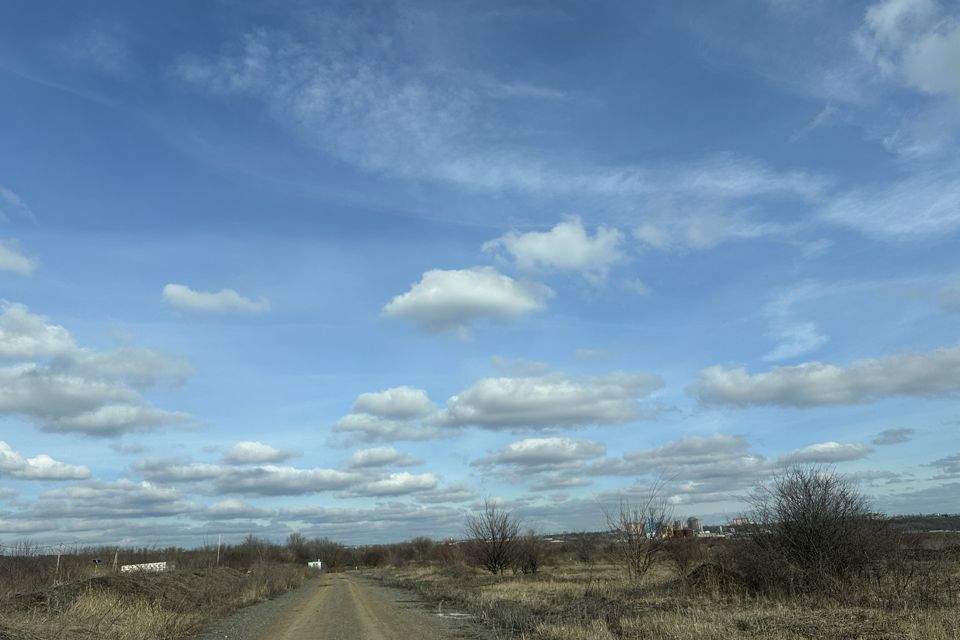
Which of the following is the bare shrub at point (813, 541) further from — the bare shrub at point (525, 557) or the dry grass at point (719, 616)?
the bare shrub at point (525, 557)

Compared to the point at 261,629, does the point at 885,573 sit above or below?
above

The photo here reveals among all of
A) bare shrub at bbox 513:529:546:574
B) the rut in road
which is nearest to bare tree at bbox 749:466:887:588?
the rut in road

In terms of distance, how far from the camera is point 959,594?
1858cm

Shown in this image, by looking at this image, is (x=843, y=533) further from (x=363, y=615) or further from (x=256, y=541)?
(x=256, y=541)

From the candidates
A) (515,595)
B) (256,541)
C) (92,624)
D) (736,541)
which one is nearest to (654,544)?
(515,595)

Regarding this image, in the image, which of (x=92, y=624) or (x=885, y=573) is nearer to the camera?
(x=92, y=624)

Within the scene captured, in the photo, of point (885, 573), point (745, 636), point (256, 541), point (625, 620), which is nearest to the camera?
point (745, 636)

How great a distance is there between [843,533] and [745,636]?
11104mm

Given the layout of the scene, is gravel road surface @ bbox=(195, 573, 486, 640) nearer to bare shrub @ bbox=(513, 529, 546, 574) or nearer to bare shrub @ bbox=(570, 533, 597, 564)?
bare shrub @ bbox=(513, 529, 546, 574)

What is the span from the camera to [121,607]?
21.7 meters

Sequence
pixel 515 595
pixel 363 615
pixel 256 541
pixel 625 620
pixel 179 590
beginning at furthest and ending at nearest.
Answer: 1. pixel 256 541
2. pixel 179 590
3. pixel 515 595
4. pixel 363 615
5. pixel 625 620

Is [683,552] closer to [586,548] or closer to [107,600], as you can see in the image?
[107,600]

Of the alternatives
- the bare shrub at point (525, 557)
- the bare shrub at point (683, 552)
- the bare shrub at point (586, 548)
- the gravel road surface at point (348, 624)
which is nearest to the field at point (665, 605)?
the bare shrub at point (683, 552)

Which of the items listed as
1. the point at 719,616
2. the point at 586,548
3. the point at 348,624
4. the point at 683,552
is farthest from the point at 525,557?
the point at 719,616
